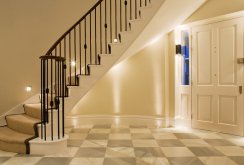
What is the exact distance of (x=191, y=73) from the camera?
4844 millimetres

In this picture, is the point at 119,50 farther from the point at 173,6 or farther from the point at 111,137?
the point at 111,137

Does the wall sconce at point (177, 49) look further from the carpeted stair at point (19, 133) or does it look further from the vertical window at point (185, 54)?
the carpeted stair at point (19, 133)

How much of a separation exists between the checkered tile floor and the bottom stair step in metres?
0.10

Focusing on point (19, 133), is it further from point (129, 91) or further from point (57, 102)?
point (129, 91)

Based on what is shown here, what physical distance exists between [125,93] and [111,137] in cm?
150

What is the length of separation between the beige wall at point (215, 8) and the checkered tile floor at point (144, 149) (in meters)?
2.39

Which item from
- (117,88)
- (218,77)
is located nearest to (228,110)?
(218,77)

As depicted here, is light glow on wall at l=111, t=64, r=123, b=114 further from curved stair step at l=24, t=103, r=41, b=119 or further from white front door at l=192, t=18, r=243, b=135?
curved stair step at l=24, t=103, r=41, b=119

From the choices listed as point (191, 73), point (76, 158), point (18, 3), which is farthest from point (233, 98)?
point (18, 3)

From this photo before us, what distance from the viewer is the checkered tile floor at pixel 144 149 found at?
285 centimetres

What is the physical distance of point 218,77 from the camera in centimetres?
443

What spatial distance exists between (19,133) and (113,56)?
6.55 feet

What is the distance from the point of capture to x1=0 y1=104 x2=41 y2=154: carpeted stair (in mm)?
3131

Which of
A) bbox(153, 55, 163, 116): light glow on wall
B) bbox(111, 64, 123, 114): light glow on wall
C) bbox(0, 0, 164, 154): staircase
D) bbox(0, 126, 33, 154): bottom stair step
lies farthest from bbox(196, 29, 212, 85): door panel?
bbox(0, 126, 33, 154): bottom stair step
